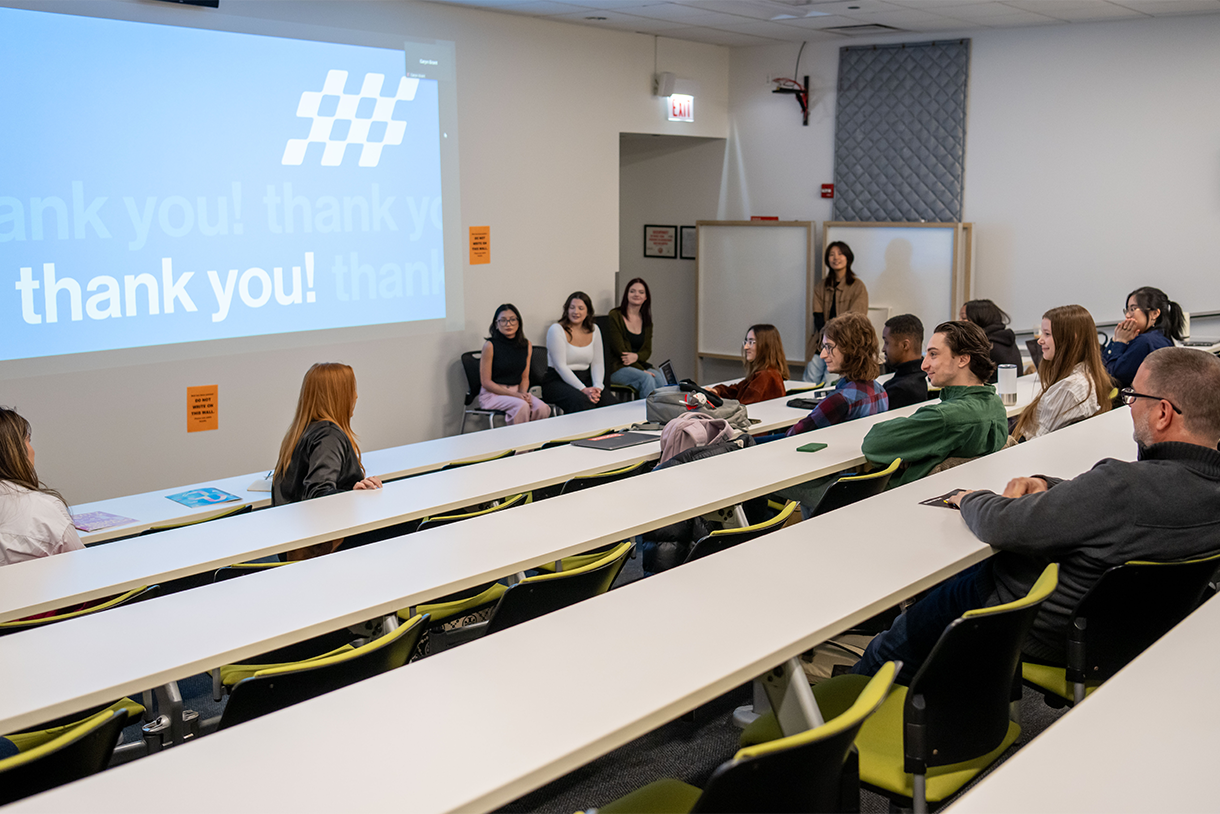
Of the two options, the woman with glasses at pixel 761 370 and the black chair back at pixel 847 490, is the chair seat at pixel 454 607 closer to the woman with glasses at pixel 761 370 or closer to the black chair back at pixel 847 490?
the black chair back at pixel 847 490

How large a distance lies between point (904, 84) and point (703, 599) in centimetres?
683

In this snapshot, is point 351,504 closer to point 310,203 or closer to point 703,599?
point 703,599

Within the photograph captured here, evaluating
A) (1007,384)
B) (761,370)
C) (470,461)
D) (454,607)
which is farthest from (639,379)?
(454,607)

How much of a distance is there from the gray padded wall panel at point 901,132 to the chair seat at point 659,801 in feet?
22.5

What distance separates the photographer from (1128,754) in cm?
149

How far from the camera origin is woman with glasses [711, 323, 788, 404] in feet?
17.7

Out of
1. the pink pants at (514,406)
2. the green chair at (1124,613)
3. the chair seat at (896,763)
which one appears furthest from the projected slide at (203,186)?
the green chair at (1124,613)

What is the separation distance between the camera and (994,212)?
7738 millimetres

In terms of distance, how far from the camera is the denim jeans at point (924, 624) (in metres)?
2.41

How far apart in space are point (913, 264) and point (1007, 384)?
9.52ft

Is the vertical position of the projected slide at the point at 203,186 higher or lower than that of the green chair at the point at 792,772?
higher

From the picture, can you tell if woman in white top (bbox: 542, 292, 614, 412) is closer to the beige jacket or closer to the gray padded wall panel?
the beige jacket

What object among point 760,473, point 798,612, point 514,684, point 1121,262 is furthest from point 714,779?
point 1121,262

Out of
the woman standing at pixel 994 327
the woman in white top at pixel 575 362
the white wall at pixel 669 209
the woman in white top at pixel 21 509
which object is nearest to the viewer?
the woman in white top at pixel 21 509
